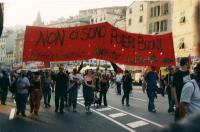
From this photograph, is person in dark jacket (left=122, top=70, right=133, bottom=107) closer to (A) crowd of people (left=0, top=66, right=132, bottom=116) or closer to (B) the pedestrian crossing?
(A) crowd of people (left=0, top=66, right=132, bottom=116)

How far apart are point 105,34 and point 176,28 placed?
4707 cm

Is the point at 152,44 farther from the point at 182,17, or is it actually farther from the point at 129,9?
the point at 129,9

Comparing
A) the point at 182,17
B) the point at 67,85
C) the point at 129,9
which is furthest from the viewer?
the point at 129,9

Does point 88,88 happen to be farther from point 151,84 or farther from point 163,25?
point 163,25

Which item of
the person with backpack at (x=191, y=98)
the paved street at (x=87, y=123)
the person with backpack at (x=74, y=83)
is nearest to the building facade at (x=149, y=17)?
the person with backpack at (x=74, y=83)

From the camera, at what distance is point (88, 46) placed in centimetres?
1213

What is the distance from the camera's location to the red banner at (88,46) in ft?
39.8

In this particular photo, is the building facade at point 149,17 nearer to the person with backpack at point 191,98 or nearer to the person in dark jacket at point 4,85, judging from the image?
the person in dark jacket at point 4,85

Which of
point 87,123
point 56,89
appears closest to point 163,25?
point 56,89

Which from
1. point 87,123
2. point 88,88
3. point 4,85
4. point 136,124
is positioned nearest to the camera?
point 136,124

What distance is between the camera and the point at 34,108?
1712cm

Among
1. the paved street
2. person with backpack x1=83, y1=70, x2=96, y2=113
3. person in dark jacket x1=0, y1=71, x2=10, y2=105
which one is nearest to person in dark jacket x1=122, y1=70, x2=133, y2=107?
person with backpack x1=83, y1=70, x2=96, y2=113

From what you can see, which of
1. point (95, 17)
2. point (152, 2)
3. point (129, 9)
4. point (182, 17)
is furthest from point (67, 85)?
point (95, 17)

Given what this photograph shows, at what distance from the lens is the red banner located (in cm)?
1212
